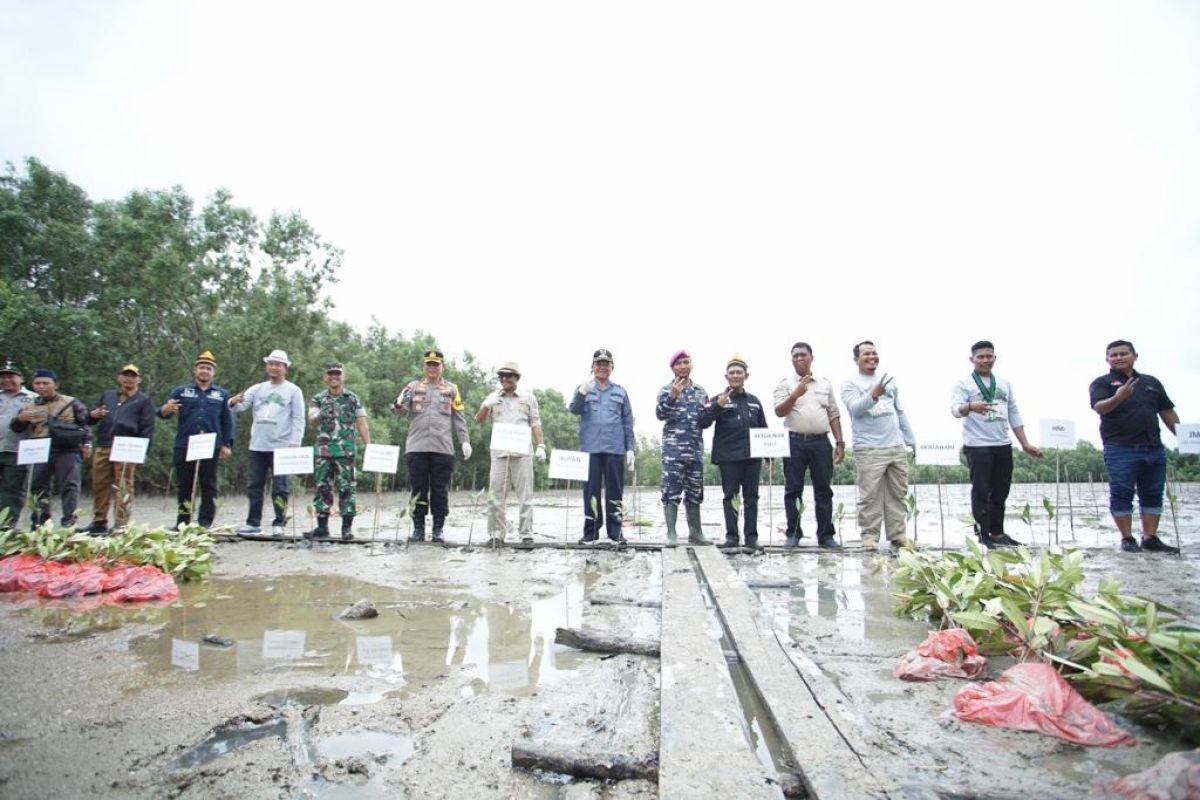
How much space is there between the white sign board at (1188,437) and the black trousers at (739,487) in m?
4.06

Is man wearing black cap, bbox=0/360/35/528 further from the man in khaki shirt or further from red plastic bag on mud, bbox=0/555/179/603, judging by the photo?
the man in khaki shirt

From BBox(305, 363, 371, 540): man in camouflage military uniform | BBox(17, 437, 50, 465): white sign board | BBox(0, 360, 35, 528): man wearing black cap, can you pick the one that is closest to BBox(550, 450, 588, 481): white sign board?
BBox(305, 363, 371, 540): man in camouflage military uniform

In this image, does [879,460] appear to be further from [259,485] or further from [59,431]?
[59,431]

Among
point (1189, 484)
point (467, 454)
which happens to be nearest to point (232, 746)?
point (467, 454)

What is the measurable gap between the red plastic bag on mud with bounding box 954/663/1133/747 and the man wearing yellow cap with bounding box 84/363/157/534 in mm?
7664

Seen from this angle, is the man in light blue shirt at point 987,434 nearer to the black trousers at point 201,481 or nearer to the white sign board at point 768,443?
the white sign board at point 768,443

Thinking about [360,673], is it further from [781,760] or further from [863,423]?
[863,423]

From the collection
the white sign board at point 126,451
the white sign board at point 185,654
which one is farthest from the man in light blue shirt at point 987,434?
the white sign board at point 126,451

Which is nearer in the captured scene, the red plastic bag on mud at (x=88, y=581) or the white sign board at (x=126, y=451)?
the red plastic bag on mud at (x=88, y=581)

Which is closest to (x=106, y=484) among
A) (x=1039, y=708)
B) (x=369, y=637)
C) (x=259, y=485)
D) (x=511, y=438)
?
(x=259, y=485)

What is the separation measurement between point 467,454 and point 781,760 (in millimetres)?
5182

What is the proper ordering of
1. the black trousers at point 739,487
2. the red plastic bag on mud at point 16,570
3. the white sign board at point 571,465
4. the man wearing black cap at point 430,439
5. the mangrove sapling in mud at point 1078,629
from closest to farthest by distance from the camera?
the mangrove sapling in mud at point 1078,629, the red plastic bag on mud at point 16,570, the black trousers at point 739,487, the white sign board at point 571,465, the man wearing black cap at point 430,439

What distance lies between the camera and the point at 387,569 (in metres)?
4.88

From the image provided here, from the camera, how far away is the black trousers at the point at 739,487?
5957 mm
